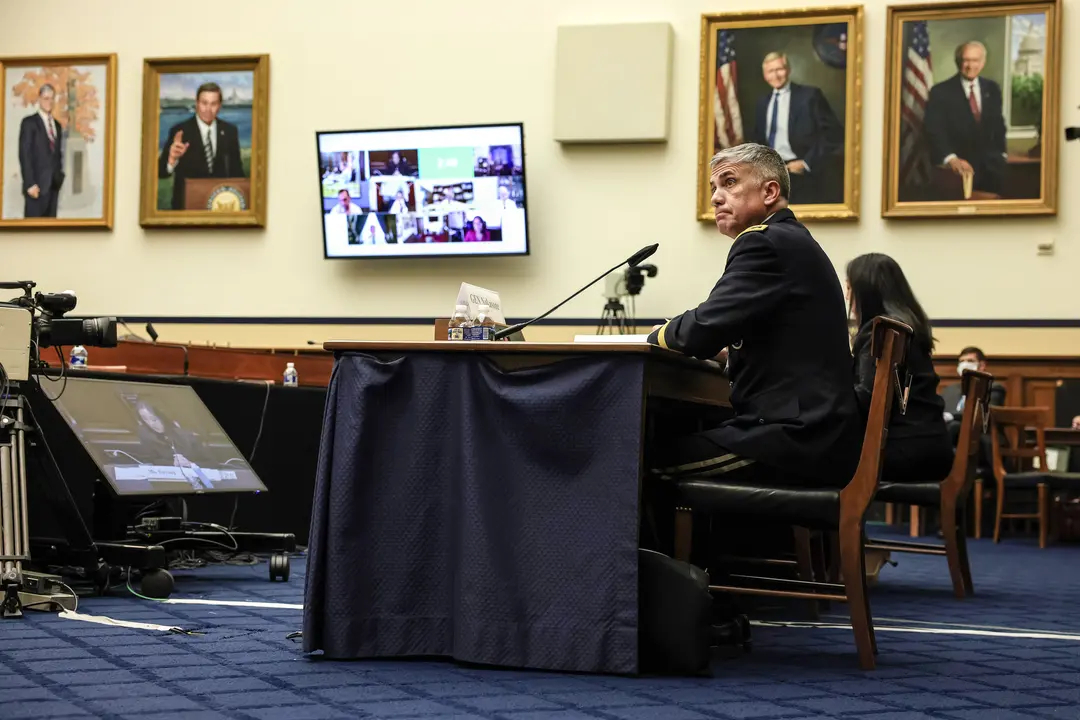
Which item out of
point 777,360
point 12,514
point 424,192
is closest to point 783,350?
point 777,360

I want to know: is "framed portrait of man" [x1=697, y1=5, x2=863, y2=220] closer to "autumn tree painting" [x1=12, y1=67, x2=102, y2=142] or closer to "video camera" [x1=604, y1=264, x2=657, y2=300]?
"video camera" [x1=604, y1=264, x2=657, y2=300]

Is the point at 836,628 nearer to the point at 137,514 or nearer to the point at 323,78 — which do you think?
the point at 137,514

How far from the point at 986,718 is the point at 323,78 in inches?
322

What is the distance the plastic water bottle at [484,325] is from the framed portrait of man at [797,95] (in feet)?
18.4

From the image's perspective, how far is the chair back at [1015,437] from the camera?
22.8 feet

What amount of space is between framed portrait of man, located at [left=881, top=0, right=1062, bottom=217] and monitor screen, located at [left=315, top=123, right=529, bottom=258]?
8.47 feet

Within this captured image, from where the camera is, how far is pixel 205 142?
9484mm

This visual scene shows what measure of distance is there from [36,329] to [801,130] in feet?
20.3

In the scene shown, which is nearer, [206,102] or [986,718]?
[986,718]

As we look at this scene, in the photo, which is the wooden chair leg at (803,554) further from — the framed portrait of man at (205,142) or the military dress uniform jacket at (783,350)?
the framed portrait of man at (205,142)

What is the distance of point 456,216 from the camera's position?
8992 mm

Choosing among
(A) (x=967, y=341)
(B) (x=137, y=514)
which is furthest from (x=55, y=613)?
(A) (x=967, y=341)

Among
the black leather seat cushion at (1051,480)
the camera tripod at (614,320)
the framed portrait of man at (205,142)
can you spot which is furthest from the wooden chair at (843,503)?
the framed portrait of man at (205,142)

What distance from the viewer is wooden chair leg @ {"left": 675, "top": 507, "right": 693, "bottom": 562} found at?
2.75 m
